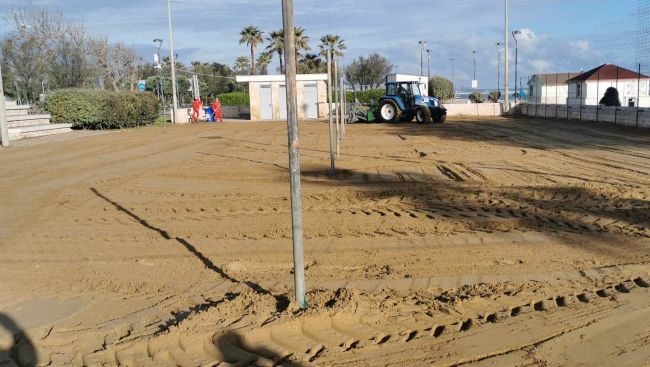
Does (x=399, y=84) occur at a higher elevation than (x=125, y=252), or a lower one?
higher

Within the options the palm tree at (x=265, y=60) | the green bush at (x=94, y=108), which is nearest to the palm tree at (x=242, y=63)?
the palm tree at (x=265, y=60)

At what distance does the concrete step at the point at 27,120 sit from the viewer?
2822cm

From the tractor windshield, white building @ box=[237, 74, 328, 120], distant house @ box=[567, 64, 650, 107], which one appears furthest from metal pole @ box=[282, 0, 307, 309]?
white building @ box=[237, 74, 328, 120]

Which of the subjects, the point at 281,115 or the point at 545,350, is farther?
the point at 281,115

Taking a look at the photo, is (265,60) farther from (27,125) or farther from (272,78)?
(27,125)

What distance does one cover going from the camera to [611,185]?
33.7 ft

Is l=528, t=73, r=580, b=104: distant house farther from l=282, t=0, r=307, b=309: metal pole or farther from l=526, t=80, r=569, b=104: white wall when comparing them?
l=282, t=0, r=307, b=309: metal pole

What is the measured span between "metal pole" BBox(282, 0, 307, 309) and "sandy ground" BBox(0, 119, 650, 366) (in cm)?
30

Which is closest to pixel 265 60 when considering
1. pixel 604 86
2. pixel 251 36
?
pixel 251 36

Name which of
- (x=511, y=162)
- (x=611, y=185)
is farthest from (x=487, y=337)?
(x=511, y=162)

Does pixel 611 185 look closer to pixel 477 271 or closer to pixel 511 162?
pixel 511 162

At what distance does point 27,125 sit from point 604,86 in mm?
35455

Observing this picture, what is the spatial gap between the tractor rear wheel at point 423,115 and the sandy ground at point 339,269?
720 inches

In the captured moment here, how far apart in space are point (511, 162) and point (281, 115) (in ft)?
108
